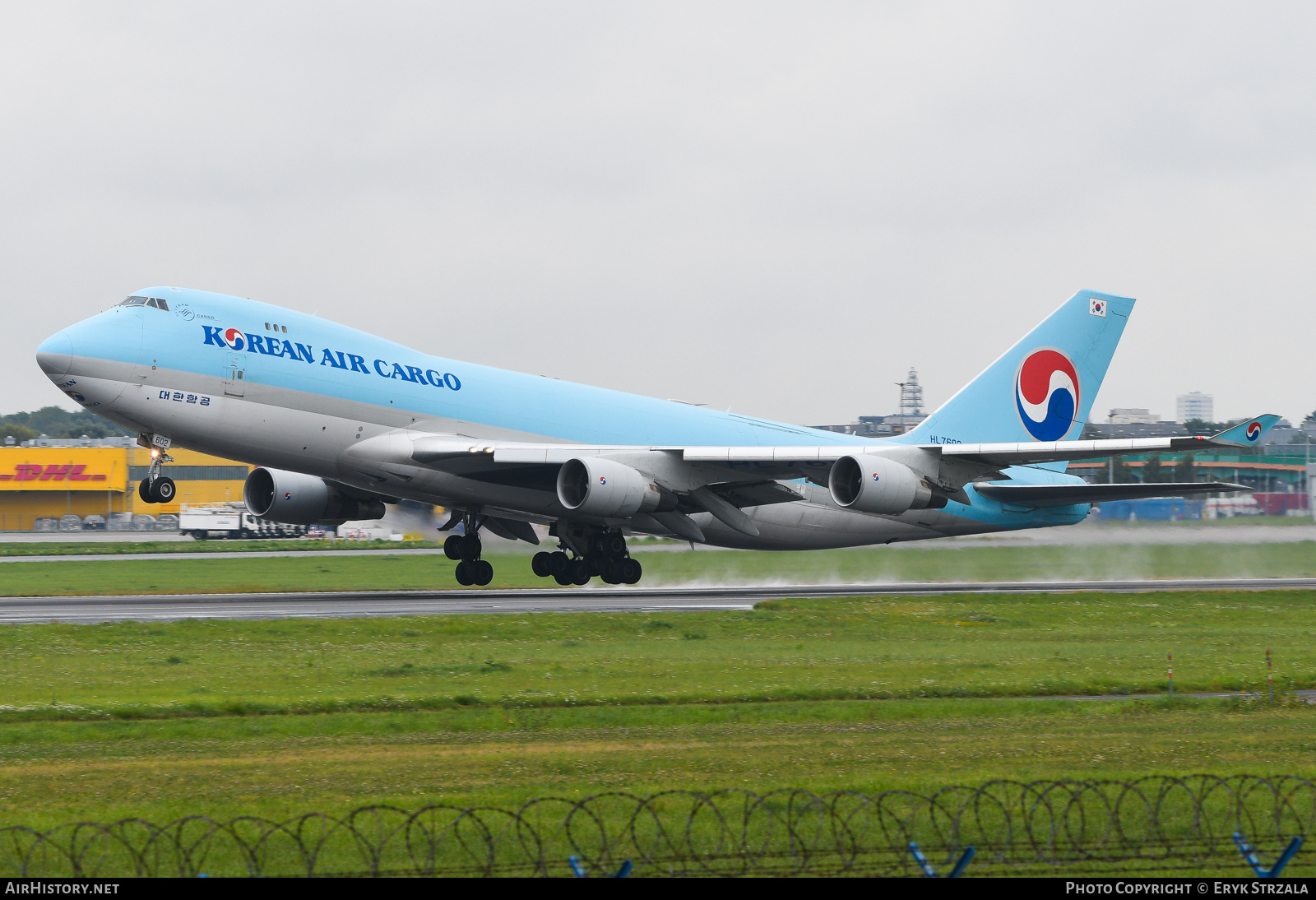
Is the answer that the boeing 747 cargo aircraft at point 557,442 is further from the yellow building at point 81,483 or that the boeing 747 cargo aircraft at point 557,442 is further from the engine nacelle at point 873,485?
the yellow building at point 81,483

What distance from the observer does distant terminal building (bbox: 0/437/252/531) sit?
326 ft

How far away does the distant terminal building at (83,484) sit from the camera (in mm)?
99375

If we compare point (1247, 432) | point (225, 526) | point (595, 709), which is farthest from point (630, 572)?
point (225, 526)

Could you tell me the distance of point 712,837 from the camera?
33.9 feet

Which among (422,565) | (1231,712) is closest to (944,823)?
(1231,712)

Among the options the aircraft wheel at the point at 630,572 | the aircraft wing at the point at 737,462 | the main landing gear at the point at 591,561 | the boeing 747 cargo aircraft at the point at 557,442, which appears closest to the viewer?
the boeing 747 cargo aircraft at the point at 557,442

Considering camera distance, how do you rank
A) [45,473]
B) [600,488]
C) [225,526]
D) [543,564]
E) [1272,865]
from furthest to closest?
[45,473]
[225,526]
[543,564]
[600,488]
[1272,865]

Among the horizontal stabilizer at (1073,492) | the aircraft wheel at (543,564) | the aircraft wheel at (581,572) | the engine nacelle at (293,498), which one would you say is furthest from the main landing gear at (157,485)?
the horizontal stabilizer at (1073,492)

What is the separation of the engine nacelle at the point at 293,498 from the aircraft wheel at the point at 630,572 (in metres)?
8.50

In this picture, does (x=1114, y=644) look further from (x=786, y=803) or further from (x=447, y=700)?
(x=786, y=803)

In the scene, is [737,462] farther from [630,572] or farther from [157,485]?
[157,485]

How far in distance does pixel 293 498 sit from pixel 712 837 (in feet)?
95.6

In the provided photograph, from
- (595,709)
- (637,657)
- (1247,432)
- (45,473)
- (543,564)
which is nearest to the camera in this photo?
(595,709)

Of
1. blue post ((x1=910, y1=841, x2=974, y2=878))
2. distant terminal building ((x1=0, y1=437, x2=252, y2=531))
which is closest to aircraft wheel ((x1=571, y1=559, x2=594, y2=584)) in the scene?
blue post ((x1=910, y1=841, x2=974, y2=878))
